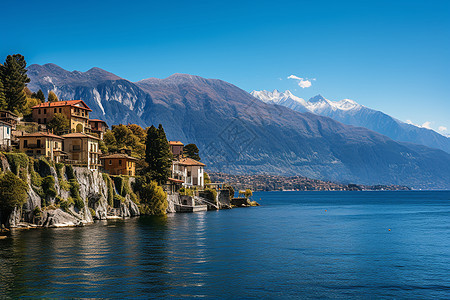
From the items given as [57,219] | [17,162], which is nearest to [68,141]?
[57,219]

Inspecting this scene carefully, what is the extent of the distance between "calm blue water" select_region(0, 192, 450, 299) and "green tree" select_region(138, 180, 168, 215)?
1192 inches

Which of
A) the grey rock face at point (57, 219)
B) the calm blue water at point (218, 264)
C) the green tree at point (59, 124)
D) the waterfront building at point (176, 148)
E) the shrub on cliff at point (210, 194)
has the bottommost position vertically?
the calm blue water at point (218, 264)

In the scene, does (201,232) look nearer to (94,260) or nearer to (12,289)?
(94,260)

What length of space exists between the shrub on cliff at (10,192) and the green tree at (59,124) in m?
43.6

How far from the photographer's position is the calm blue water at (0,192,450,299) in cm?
3809

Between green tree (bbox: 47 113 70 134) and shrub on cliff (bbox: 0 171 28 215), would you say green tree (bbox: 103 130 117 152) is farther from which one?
shrub on cliff (bbox: 0 171 28 215)

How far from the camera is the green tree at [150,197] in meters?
109

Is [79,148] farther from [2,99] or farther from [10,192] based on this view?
[10,192]

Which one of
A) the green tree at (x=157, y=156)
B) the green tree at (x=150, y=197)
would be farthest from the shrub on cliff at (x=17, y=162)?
the green tree at (x=157, y=156)

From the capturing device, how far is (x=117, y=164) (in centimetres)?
10925

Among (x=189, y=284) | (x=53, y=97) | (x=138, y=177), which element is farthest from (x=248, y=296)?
(x=53, y=97)

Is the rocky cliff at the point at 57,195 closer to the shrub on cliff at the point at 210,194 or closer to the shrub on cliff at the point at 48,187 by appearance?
the shrub on cliff at the point at 48,187

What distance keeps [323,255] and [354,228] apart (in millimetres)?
38299

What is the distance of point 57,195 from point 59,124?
38326 mm
